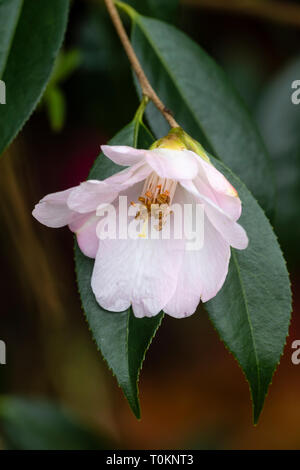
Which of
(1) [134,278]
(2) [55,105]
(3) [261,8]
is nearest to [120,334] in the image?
(1) [134,278]

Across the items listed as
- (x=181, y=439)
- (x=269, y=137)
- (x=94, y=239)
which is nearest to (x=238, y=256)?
(x=94, y=239)

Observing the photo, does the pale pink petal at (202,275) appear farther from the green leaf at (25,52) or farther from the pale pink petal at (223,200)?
the green leaf at (25,52)

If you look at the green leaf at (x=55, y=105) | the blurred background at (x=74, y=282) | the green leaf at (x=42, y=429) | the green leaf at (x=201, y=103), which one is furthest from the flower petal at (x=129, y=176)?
the green leaf at (x=42, y=429)

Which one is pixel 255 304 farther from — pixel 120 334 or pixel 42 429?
pixel 42 429

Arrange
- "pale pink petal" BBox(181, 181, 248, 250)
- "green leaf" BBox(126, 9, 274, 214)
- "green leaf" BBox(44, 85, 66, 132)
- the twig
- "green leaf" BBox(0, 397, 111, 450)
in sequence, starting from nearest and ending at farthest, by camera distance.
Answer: "pale pink petal" BBox(181, 181, 248, 250)
"green leaf" BBox(126, 9, 274, 214)
"green leaf" BBox(44, 85, 66, 132)
"green leaf" BBox(0, 397, 111, 450)
the twig

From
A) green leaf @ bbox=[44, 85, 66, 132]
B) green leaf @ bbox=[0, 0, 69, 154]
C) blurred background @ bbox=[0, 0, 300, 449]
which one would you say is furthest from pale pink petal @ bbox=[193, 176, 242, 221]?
green leaf @ bbox=[44, 85, 66, 132]

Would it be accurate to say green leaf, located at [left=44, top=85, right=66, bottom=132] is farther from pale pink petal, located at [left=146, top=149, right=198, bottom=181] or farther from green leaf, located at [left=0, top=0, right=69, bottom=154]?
pale pink petal, located at [left=146, top=149, right=198, bottom=181]

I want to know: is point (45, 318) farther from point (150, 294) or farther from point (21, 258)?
point (150, 294)
